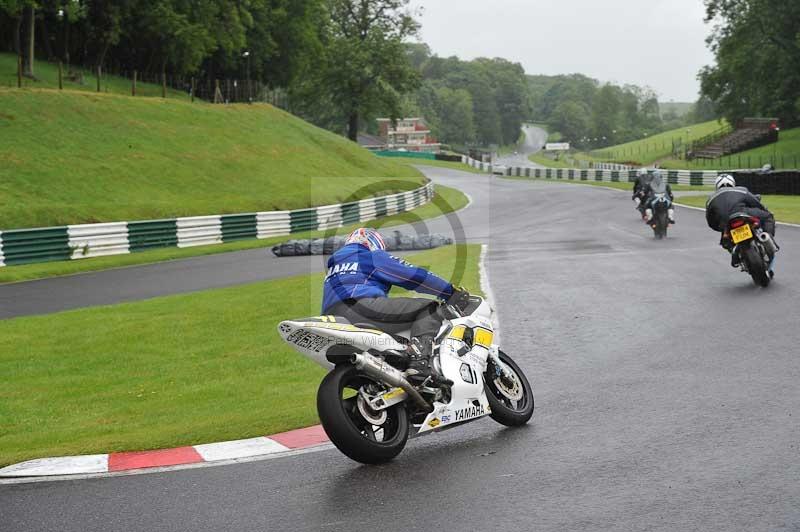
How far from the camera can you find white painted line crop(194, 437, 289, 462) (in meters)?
6.81

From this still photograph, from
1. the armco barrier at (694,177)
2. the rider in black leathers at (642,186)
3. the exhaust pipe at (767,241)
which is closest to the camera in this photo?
the exhaust pipe at (767,241)

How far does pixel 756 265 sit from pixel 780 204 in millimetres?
22626

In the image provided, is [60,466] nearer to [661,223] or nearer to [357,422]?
[357,422]

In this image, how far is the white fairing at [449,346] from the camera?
20.6ft

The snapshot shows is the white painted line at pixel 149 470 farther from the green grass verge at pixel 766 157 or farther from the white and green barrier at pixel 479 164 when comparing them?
the white and green barrier at pixel 479 164

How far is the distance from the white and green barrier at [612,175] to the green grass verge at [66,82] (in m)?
28.6

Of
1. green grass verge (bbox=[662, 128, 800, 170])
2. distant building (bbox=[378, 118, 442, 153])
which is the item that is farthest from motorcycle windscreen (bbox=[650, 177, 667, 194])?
distant building (bbox=[378, 118, 442, 153])

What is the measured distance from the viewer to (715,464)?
239 inches

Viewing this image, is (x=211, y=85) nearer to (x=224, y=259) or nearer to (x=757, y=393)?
(x=224, y=259)

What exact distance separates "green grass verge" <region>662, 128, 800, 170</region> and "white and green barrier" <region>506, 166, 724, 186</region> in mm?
12643

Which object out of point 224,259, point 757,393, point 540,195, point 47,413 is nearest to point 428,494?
point 757,393

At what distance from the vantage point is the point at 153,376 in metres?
10.6

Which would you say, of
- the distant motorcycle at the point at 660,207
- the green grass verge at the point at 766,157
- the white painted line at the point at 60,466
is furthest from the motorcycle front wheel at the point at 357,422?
the green grass verge at the point at 766,157

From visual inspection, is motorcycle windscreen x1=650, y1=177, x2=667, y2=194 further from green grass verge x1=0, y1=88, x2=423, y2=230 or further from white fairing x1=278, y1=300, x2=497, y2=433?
white fairing x1=278, y1=300, x2=497, y2=433
